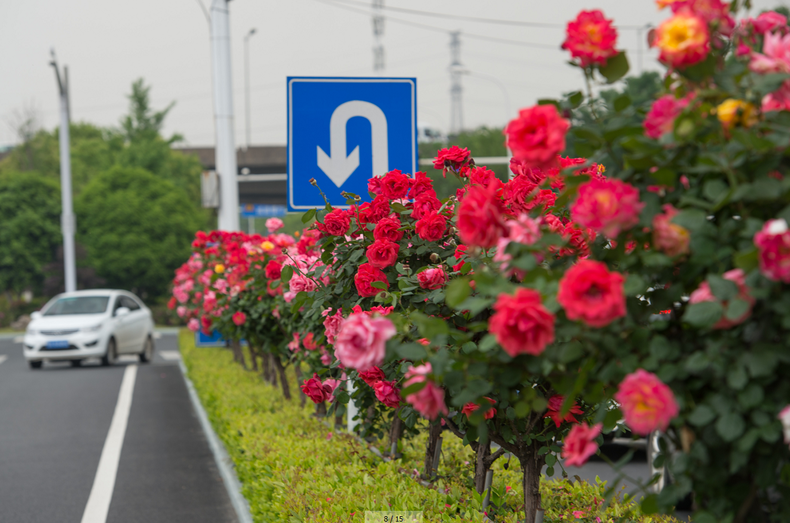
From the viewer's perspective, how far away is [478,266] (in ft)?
10.1

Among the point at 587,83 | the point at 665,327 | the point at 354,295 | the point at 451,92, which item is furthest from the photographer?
the point at 451,92

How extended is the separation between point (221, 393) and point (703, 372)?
23.6 ft

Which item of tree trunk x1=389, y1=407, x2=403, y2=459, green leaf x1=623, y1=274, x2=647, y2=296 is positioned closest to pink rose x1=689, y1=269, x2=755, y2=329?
green leaf x1=623, y1=274, x2=647, y2=296

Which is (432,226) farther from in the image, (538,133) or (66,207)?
(66,207)

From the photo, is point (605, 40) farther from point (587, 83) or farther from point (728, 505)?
point (728, 505)

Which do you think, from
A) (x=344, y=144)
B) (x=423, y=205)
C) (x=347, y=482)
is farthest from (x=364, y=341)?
(x=344, y=144)

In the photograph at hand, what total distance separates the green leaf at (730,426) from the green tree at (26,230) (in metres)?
42.8

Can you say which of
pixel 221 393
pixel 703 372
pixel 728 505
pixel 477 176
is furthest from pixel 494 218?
pixel 221 393

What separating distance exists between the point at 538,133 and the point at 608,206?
0.23m

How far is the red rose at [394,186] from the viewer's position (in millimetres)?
3561

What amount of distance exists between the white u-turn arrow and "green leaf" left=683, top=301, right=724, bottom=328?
3.90 metres

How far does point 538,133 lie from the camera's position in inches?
70.6

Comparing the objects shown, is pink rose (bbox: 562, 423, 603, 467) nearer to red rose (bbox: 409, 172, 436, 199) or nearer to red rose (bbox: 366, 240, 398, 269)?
red rose (bbox: 366, 240, 398, 269)

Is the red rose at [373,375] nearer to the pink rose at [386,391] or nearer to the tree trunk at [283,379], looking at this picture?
the pink rose at [386,391]
